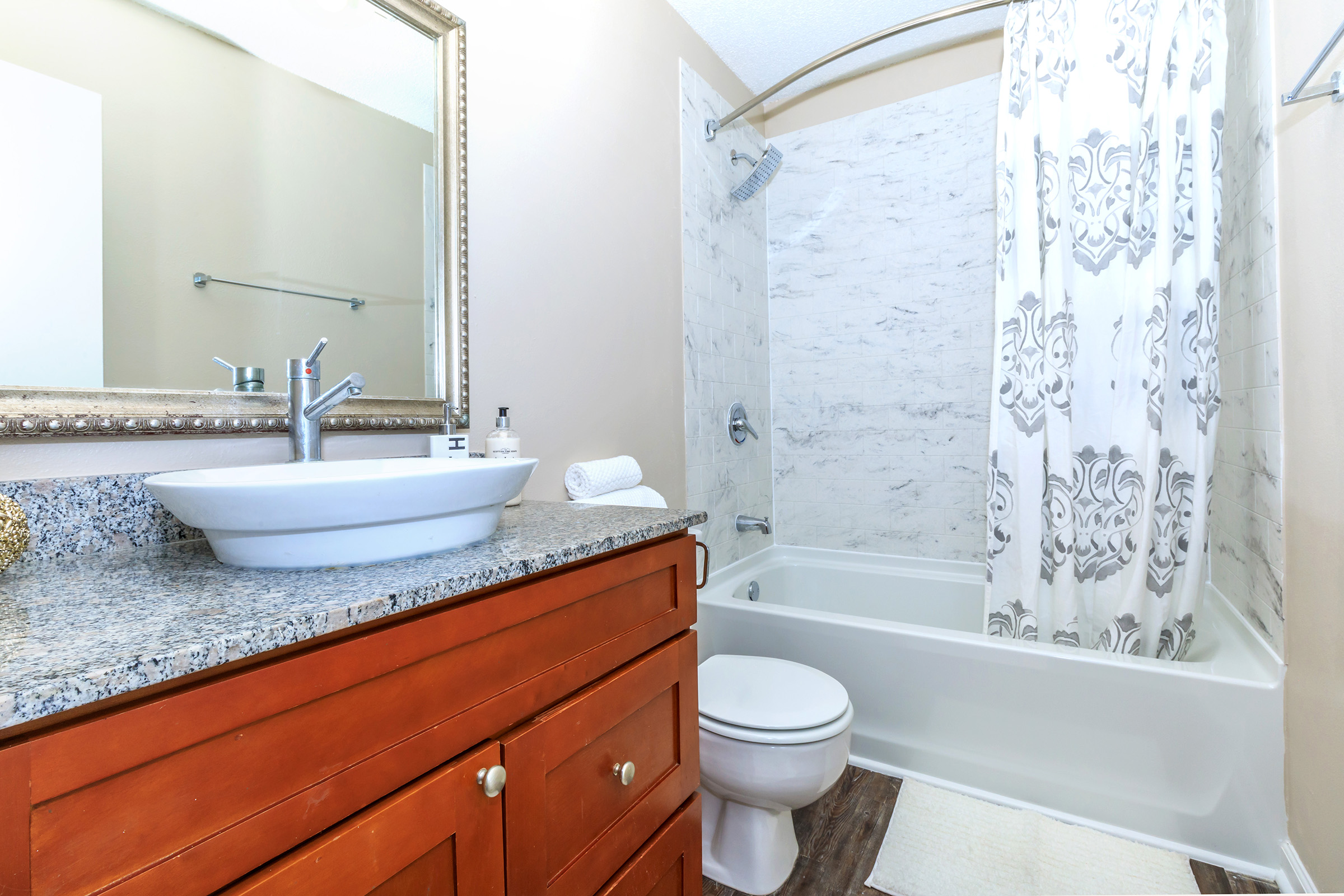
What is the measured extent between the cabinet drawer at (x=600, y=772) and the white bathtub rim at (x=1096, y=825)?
3.41ft

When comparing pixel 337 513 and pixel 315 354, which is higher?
pixel 315 354

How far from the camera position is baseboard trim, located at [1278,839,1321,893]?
1.27 m

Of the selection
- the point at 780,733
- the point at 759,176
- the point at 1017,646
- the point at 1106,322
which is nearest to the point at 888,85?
the point at 759,176

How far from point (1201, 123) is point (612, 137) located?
166 centimetres

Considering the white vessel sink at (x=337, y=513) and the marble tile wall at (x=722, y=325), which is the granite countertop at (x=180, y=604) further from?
the marble tile wall at (x=722, y=325)

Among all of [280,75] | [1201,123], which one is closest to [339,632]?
[280,75]

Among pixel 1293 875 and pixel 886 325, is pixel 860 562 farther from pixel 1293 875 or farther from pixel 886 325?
pixel 1293 875

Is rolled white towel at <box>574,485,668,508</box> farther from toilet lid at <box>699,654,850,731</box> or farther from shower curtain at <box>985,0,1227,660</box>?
shower curtain at <box>985,0,1227,660</box>

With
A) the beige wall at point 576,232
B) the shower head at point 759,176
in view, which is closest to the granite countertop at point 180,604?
the beige wall at point 576,232

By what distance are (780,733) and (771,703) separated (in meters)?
0.11

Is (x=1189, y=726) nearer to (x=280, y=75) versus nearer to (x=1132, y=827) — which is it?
Answer: (x=1132, y=827)

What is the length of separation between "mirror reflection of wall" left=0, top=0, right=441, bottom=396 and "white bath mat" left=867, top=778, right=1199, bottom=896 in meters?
1.56

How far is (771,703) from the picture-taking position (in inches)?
57.2

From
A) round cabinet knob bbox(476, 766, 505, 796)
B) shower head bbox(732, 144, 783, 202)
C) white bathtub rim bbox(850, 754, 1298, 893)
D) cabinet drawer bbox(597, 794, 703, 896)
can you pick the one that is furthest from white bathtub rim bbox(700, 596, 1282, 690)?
shower head bbox(732, 144, 783, 202)
